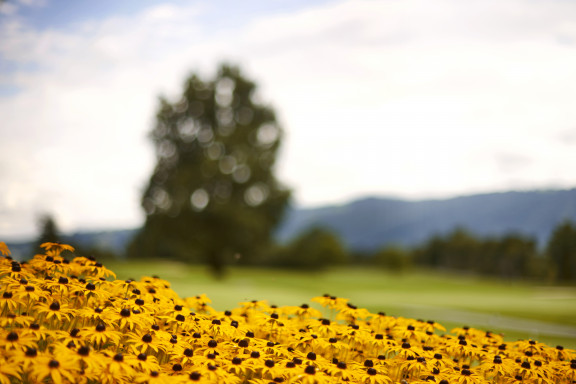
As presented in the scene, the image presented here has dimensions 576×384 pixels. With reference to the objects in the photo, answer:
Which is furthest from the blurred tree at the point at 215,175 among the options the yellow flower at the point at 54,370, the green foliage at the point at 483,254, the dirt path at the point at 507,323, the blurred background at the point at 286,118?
the yellow flower at the point at 54,370

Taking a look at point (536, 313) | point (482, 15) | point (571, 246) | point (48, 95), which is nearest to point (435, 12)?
point (482, 15)

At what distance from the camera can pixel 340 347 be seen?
3900mm

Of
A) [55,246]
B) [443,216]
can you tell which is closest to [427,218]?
[443,216]

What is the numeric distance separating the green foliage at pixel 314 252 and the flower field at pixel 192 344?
5376 centimetres

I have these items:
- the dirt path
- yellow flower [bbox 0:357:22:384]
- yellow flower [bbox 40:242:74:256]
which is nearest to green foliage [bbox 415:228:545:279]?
the dirt path

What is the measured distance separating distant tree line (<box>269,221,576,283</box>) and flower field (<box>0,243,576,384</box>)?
23803mm

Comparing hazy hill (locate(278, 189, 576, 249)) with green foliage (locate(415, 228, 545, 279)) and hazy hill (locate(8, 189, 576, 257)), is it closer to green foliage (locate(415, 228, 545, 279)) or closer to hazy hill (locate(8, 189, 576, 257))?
hazy hill (locate(8, 189, 576, 257))

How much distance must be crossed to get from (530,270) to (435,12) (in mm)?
21791

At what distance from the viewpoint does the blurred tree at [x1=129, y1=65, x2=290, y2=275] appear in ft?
85.0

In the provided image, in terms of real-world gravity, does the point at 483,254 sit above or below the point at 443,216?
below

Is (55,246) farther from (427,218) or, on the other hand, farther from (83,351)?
(427,218)

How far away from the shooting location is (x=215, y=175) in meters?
25.9

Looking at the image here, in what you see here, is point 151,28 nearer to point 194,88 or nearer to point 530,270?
point 194,88

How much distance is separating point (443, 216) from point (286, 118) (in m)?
65.1
